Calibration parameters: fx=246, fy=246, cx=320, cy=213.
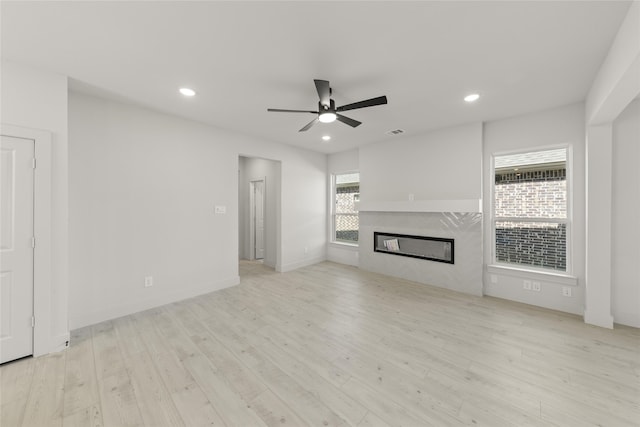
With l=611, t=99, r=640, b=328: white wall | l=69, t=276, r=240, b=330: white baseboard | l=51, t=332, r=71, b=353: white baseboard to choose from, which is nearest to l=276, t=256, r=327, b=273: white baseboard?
l=69, t=276, r=240, b=330: white baseboard

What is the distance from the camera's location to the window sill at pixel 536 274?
321cm

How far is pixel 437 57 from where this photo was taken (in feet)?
7.18

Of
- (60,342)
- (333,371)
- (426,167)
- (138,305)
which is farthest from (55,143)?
(426,167)

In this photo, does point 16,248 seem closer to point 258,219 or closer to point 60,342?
point 60,342

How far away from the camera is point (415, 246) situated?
4660 millimetres

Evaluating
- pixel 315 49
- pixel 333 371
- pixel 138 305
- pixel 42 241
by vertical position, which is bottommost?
pixel 333 371

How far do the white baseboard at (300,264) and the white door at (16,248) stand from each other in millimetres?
3460

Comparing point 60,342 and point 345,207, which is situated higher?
point 345,207

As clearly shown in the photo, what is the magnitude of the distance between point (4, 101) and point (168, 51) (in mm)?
1553

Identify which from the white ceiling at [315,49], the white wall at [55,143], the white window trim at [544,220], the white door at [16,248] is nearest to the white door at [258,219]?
the white ceiling at [315,49]

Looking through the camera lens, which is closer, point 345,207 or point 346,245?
point 346,245

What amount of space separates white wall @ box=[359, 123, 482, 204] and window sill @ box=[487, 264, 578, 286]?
1.13 m

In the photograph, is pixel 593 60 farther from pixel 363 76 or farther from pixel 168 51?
pixel 168 51

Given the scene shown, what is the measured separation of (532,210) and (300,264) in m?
4.22
